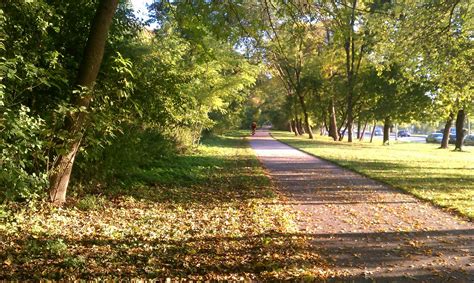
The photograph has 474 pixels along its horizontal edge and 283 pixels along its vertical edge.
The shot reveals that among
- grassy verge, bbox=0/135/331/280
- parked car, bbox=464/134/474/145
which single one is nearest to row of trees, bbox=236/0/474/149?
grassy verge, bbox=0/135/331/280

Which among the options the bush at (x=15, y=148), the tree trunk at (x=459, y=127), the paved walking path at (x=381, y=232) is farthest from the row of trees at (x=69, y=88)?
the tree trunk at (x=459, y=127)

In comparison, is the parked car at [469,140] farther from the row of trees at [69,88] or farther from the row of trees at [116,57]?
the row of trees at [69,88]

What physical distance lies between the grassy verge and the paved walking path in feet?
1.48

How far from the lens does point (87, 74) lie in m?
6.58

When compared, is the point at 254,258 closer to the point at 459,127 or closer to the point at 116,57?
the point at 116,57

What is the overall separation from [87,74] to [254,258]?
3916 mm

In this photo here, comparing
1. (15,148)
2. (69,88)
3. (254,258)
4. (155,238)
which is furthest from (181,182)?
(15,148)

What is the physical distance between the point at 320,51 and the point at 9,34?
3449 centimetres

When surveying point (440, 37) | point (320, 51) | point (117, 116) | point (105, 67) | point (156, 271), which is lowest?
point (156, 271)

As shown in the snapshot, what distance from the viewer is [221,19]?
26.0 ft

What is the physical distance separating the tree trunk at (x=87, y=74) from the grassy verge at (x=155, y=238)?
0.72 m

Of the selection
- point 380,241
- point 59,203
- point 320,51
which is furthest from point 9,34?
point 320,51

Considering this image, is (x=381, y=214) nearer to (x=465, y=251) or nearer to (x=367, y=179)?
(x=465, y=251)

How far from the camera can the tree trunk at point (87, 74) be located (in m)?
6.41
